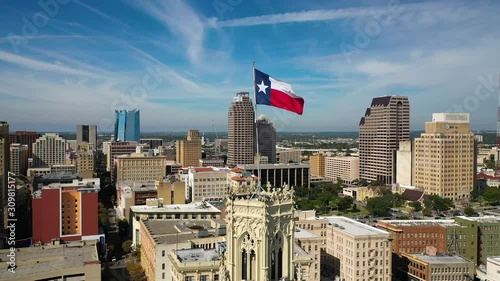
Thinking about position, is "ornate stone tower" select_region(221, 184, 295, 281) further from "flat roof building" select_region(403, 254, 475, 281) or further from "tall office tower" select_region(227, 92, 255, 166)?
"tall office tower" select_region(227, 92, 255, 166)

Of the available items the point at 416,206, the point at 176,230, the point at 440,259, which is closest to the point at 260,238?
the point at 176,230

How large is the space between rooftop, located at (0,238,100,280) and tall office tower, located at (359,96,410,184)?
109 metres

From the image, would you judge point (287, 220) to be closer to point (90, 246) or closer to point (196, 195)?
point (90, 246)

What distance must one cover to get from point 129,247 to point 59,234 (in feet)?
35.7

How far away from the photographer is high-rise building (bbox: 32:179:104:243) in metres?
73.1

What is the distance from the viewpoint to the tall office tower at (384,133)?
150250 mm

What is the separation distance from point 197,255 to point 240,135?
13001cm

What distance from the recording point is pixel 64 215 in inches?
2945

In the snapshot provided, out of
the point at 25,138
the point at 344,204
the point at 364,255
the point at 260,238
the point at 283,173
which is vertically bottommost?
the point at 344,204

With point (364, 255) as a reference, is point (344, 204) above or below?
below

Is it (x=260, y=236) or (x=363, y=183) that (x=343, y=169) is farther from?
(x=260, y=236)

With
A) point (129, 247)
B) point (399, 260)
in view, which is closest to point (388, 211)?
point (399, 260)

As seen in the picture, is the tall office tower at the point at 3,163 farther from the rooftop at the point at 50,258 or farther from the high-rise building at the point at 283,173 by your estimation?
the high-rise building at the point at 283,173

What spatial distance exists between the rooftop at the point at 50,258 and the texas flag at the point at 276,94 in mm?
37882
